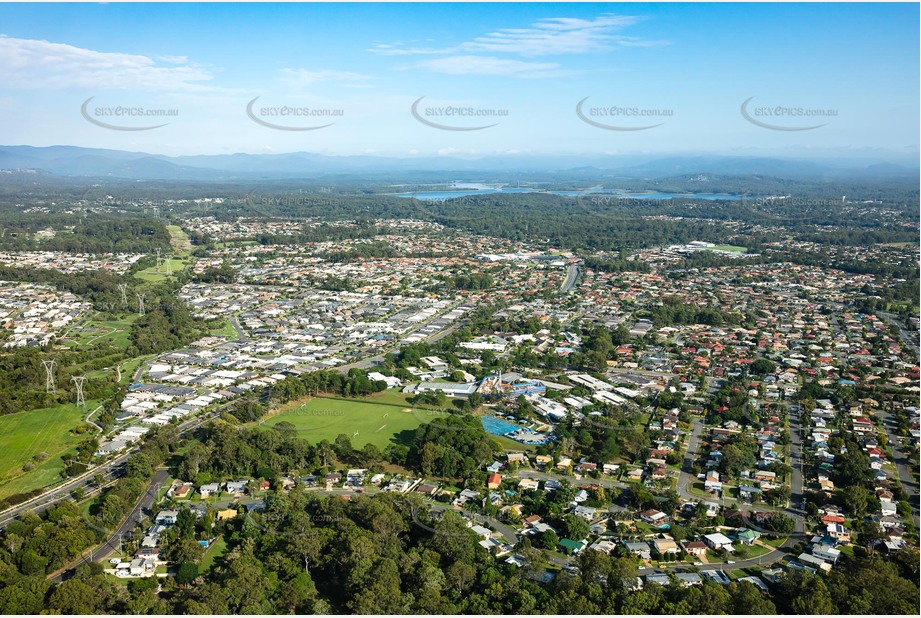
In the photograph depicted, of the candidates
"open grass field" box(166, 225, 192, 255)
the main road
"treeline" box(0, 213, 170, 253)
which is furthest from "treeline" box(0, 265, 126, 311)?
the main road

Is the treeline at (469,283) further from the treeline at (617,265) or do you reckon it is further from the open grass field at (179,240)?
the open grass field at (179,240)

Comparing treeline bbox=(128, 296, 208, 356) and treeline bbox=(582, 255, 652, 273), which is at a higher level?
treeline bbox=(582, 255, 652, 273)

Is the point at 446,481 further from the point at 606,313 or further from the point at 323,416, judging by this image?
the point at 606,313

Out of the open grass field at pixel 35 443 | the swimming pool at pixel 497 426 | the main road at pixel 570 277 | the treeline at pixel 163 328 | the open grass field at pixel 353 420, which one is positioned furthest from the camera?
the main road at pixel 570 277

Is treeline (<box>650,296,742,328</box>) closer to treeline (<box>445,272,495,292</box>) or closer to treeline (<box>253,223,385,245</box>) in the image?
treeline (<box>445,272,495,292</box>)

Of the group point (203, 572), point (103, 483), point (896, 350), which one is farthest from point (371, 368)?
point (896, 350)

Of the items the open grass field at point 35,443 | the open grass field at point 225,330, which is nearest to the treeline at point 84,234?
the open grass field at point 225,330
